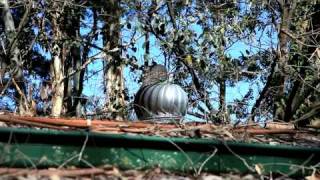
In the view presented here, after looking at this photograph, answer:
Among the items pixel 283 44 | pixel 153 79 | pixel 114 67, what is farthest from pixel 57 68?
pixel 153 79

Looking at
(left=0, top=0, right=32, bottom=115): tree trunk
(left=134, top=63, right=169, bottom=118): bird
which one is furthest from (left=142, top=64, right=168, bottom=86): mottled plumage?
(left=0, top=0, right=32, bottom=115): tree trunk

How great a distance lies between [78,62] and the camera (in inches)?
714

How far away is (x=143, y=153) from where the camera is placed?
430cm

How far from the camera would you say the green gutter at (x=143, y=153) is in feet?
13.2

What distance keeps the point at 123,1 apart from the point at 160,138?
29.9 ft

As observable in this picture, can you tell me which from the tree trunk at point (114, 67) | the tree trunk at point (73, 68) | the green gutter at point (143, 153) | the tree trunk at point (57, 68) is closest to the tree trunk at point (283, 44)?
the tree trunk at point (114, 67)

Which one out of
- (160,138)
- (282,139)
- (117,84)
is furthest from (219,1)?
(160,138)

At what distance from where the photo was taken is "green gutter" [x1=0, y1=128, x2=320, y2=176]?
402cm

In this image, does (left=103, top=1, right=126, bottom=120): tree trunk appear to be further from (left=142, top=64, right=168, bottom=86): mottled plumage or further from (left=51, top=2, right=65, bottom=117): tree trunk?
(left=142, top=64, right=168, bottom=86): mottled plumage

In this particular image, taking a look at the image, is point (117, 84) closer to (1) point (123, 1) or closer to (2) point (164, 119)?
(1) point (123, 1)

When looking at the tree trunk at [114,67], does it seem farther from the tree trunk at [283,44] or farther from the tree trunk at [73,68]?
the tree trunk at [283,44]

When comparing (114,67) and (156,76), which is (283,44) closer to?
(114,67)

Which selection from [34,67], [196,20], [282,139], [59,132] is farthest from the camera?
[34,67]

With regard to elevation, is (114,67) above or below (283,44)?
below
